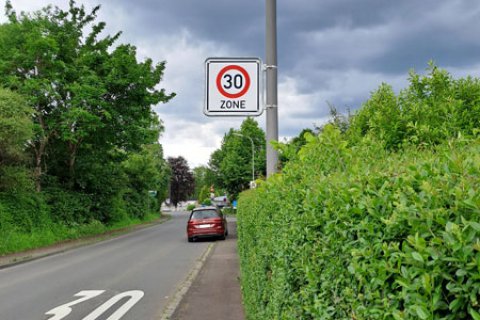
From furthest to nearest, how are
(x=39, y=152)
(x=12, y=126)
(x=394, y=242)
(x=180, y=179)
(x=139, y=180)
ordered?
(x=180, y=179)
(x=139, y=180)
(x=39, y=152)
(x=12, y=126)
(x=394, y=242)

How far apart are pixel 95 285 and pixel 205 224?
1133 cm

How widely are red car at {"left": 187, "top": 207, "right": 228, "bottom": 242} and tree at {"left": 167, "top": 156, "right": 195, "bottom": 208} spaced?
66.8 meters

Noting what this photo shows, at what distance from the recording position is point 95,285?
1030 centimetres

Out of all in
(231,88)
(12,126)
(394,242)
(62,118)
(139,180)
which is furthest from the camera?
(139,180)

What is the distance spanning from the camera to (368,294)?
137 cm


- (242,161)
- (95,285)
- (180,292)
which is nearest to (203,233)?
(95,285)

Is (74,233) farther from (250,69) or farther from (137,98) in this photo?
(250,69)

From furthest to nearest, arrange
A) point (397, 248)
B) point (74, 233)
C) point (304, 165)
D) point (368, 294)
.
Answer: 1. point (74, 233)
2. point (304, 165)
3. point (368, 294)
4. point (397, 248)

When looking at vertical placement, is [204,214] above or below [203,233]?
above

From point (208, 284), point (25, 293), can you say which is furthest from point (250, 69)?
point (25, 293)

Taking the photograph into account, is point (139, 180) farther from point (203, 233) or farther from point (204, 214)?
point (203, 233)

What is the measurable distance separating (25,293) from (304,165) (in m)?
8.58

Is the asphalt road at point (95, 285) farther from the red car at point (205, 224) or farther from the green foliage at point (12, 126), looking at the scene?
the green foliage at point (12, 126)

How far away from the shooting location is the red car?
69.9ft
